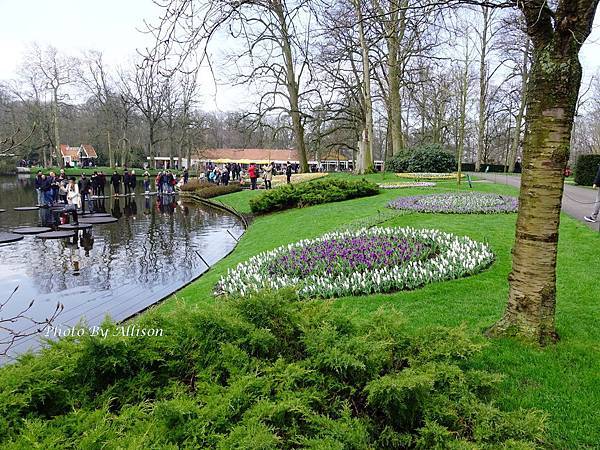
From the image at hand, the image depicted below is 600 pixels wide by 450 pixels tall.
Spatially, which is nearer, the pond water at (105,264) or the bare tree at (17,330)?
the bare tree at (17,330)

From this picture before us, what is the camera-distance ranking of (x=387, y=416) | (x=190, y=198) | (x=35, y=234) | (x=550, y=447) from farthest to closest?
1. (x=190, y=198)
2. (x=35, y=234)
3. (x=550, y=447)
4. (x=387, y=416)

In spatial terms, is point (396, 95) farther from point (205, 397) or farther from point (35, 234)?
point (205, 397)

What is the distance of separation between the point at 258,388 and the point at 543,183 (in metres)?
3.19

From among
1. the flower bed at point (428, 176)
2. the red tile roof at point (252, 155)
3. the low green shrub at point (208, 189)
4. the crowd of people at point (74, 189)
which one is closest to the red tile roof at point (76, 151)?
the red tile roof at point (252, 155)

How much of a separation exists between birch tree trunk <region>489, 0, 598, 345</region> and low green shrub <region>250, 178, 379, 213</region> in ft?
48.4

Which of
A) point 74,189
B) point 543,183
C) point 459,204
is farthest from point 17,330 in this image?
point 74,189

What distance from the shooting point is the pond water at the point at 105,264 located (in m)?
7.66

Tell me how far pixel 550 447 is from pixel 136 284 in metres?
8.02

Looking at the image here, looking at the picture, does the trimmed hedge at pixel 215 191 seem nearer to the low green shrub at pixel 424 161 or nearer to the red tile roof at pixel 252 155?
the low green shrub at pixel 424 161

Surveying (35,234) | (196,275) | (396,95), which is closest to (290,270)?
(196,275)

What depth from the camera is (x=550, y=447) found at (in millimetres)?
2953

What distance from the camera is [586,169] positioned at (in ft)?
76.3

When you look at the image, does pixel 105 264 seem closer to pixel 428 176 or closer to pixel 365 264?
pixel 365 264

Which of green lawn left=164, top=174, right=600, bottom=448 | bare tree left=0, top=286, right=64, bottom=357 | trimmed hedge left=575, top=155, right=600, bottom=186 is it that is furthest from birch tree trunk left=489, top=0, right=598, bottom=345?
trimmed hedge left=575, top=155, right=600, bottom=186
